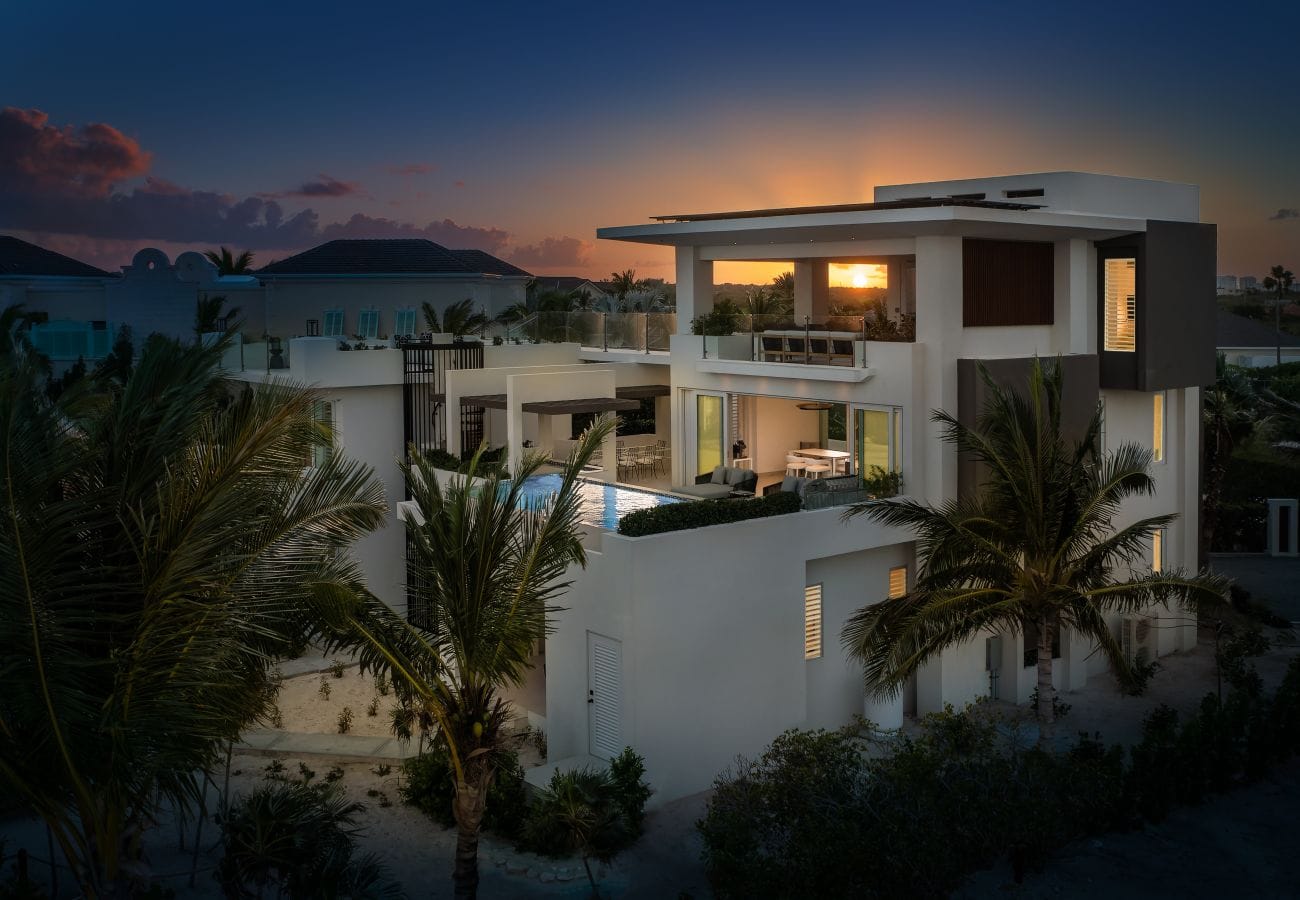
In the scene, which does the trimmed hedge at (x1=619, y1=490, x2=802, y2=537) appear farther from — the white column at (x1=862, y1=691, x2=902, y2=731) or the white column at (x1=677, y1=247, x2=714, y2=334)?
the white column at (x1=677, y1=247, x2=714, y2=334)

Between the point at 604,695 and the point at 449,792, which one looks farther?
the point at 604,695

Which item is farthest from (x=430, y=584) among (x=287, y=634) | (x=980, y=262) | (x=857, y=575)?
(x=980, y=262)

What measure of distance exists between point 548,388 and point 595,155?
15513 millimetres

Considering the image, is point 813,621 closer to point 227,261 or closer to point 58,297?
point 58,297

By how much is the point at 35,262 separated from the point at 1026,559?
4448 centimetres

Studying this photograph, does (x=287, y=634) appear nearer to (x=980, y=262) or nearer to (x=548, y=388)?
(x=548, y=388)

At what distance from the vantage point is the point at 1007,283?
75.6 feet

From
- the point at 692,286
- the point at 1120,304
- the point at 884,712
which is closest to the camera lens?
the point at 884,712

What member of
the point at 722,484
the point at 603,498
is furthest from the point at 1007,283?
the point at 603,498

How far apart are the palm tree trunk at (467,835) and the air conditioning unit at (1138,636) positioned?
54.2 feet

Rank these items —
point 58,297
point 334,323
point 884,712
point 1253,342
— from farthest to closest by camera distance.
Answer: point 1253,342 < point 58,297 < point 334,323 < point 884,712

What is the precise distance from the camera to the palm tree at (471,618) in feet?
44.2

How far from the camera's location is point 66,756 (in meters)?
9.59

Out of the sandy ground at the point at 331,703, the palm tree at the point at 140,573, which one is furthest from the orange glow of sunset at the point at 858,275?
the palm tree at the point at 140,573
